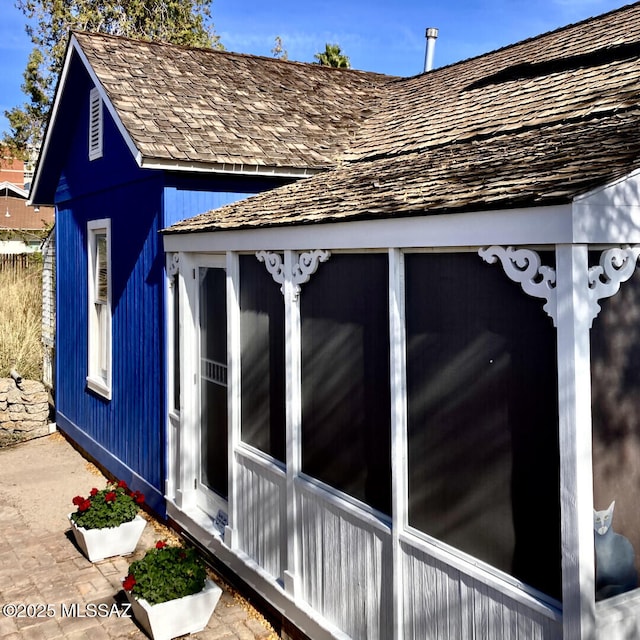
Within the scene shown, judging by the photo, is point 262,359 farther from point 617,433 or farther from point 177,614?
point 617,433

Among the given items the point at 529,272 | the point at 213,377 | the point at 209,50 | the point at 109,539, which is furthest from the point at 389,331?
the point at 209,50

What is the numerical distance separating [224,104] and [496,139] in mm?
4188

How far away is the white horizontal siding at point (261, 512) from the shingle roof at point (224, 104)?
10.7ft

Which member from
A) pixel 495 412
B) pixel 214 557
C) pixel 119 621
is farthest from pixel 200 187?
pixel 495 412

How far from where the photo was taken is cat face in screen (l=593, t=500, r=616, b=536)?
316 cm

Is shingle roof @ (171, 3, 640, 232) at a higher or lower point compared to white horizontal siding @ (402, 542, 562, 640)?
higher

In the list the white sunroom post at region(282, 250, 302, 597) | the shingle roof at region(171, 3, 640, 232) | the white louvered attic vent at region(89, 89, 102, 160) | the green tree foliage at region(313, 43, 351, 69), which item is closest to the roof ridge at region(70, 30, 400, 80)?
the white louvered attic vent at region(89, 89, 102, 160)

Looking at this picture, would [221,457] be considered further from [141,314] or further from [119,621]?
[141,314]

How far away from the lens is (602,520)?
3.18 m

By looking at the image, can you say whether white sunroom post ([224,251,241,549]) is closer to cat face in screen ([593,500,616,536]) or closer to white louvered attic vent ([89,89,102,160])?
cat face in screen ([593,500,616,536])

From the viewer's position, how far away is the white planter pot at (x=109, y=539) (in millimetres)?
6691

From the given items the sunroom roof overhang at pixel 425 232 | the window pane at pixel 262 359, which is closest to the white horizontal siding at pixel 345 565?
the window pane at pixel 262 359

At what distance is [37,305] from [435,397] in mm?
12486

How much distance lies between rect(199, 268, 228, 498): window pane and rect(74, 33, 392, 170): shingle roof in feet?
4.81
